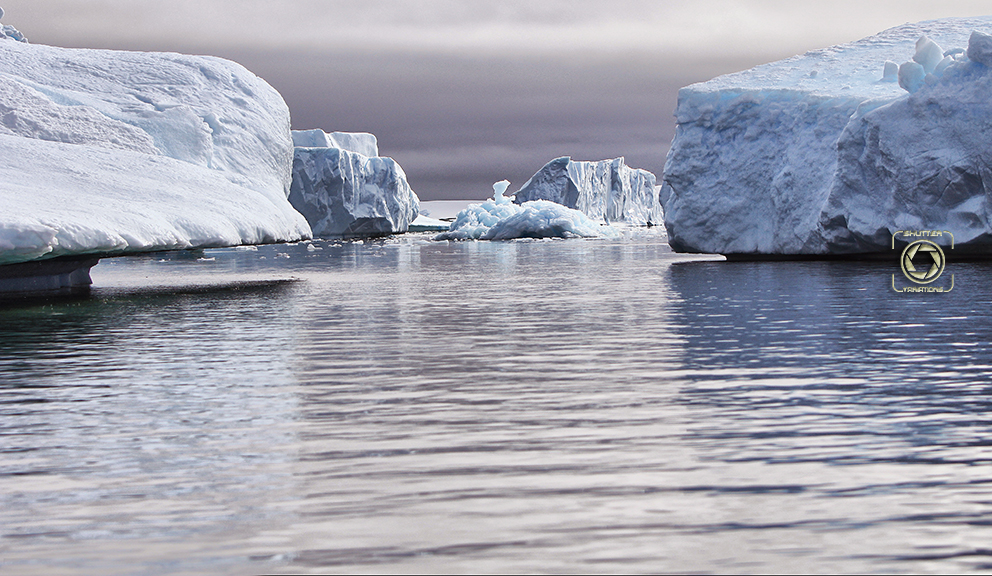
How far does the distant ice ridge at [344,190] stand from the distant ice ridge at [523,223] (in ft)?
21.4

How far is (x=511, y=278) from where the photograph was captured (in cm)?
2314

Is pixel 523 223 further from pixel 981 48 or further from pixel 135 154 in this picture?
pixel 135 154

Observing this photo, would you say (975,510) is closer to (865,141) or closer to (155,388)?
(155,388)

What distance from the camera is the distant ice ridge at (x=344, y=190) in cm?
6631

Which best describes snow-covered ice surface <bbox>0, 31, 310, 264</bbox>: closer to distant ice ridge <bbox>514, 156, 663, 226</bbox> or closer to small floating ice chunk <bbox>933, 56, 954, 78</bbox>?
small floating ice chunk <bbox>933, 56, 954, 78</bbox>

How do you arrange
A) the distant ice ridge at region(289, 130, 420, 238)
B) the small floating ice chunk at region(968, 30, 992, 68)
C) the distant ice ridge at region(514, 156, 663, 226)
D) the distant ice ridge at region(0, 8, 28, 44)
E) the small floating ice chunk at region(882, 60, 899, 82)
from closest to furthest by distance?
the small floating ice chunk at region(968, 30, 992, 68)
the small floating ice chunk at region(882, 60, 899, 82)
the distant ice ridge at region(0, 8, 28, 44)
the distant ice ridge at region(289, 130, 420, 238)
the distant ice ridge at region(514, 156, 663, 226)

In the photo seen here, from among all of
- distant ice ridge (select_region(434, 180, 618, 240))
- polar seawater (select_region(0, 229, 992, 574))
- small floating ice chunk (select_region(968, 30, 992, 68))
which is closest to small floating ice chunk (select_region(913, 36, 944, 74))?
small floating ice chunk (select_region(968, 30, 992, 68))

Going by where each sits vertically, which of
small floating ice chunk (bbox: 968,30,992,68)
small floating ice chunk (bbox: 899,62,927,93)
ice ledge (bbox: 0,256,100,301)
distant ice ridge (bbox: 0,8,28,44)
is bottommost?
ice ledge (bbox: 0,256,100,301)

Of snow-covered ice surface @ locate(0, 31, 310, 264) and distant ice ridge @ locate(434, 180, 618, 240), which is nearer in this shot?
snow-covered ice surface @ locate(0, 31, 310, 264)

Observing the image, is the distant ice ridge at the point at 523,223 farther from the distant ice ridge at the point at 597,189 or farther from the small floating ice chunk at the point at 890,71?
the small floating ice chunk at the point at 890,71

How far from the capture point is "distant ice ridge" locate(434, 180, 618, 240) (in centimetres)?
6331

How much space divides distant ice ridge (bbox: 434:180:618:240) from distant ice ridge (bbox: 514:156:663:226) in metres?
22.0

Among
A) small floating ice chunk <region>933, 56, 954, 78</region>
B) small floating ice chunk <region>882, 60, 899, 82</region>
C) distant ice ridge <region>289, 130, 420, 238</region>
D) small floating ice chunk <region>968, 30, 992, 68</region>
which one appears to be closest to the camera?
small floating ice chunk <region>968, 30, 992, 68</region>

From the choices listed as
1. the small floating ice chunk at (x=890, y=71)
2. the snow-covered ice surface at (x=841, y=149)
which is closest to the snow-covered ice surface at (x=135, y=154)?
the snow-covered ice surface at (x=841, y=149)
